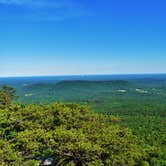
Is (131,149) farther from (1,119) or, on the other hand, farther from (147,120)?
(147,120)

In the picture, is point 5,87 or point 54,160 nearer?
point 54,160

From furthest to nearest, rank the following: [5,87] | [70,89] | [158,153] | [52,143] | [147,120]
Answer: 1. [70,89]
2. [147,120]
3. [5,87]
4. [158,153]
5. [52,143]

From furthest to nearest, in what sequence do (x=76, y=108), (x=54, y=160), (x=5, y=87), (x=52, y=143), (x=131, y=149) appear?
1. (x=5, y=87)
2. (x=76, y=108)
3. (x=54, y=160)
4. (x=131, y=149)
5. (x=52, y=143)

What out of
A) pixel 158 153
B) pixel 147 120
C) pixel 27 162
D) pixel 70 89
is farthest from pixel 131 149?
pixel 70 89

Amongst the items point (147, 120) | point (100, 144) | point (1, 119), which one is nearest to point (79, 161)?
point (100, 144)

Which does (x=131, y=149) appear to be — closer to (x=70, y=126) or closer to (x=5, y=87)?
(x=70, y=126)

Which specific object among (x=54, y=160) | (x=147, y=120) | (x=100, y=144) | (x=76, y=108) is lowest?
(x=147, y=120)

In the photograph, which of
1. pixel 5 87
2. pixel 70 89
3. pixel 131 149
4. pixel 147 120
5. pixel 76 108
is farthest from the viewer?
pixel 70 89

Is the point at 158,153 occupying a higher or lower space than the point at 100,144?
lower

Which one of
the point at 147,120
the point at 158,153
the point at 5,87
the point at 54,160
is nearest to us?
the point at 54,160
